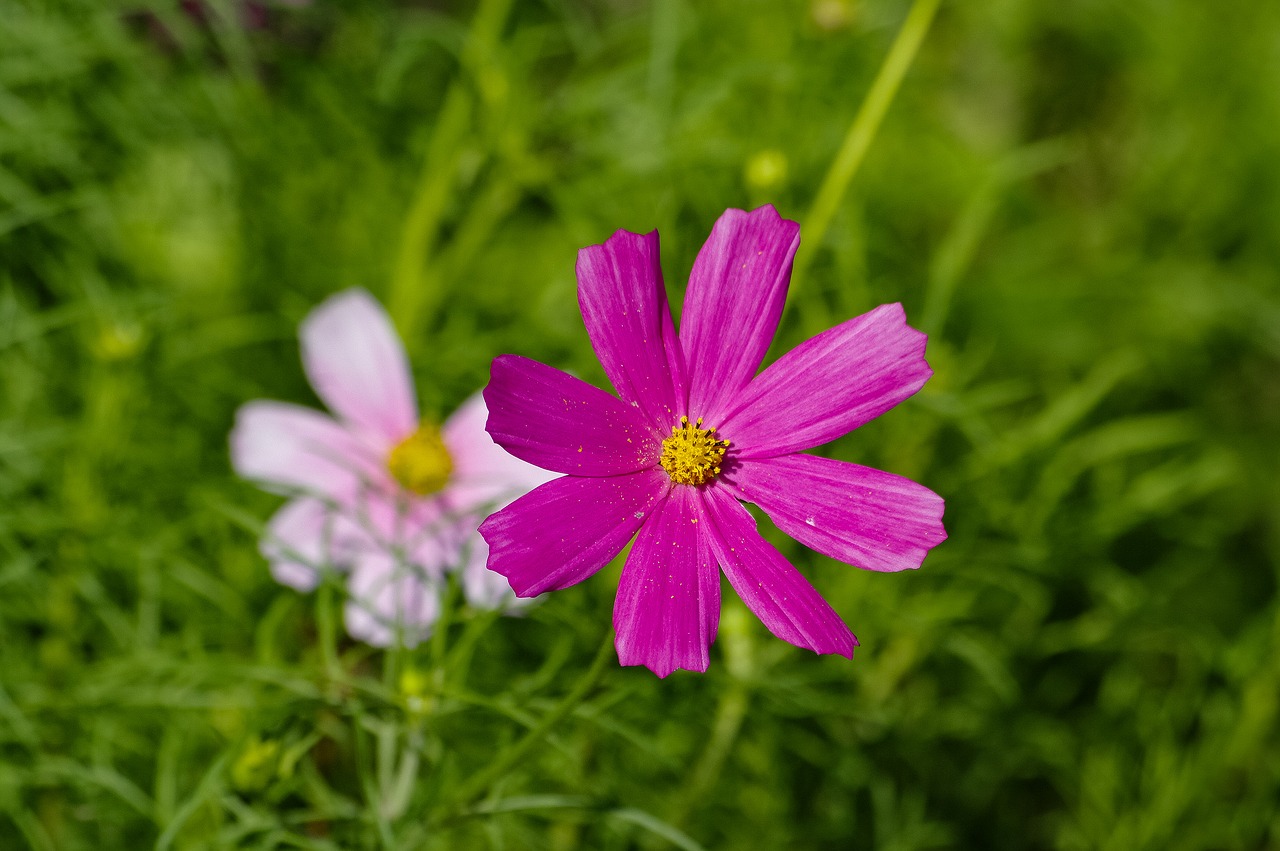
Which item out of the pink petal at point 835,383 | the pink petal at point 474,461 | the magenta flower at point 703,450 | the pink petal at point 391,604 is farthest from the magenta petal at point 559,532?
the pink petal at point 474,461

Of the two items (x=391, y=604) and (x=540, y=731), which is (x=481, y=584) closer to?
(x=391, y=604)

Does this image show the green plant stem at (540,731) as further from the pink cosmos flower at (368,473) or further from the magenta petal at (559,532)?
the pink cosmos flower at (368,473)

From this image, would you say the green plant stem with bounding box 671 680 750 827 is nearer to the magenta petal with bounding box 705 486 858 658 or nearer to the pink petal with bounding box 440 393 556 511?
the pink petal with bounding box 440 393 556 511

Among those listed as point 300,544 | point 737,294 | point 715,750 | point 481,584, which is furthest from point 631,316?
point 715,750

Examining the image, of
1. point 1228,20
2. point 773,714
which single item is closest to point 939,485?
point 773,714

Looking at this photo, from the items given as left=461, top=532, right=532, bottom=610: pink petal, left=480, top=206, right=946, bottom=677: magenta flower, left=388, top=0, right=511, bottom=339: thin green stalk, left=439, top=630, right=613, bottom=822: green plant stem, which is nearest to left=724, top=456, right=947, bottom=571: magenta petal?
left=480, top=206, right=946, bottom=677: magenta flower

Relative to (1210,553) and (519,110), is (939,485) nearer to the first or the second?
(519,110)

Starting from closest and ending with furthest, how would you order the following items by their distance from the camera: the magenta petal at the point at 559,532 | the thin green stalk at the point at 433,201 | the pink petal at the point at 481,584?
the magenta petal at the point at 559,532 < the pink petal at the point at 481,584 < the thin green stalk at the point at 433,201
